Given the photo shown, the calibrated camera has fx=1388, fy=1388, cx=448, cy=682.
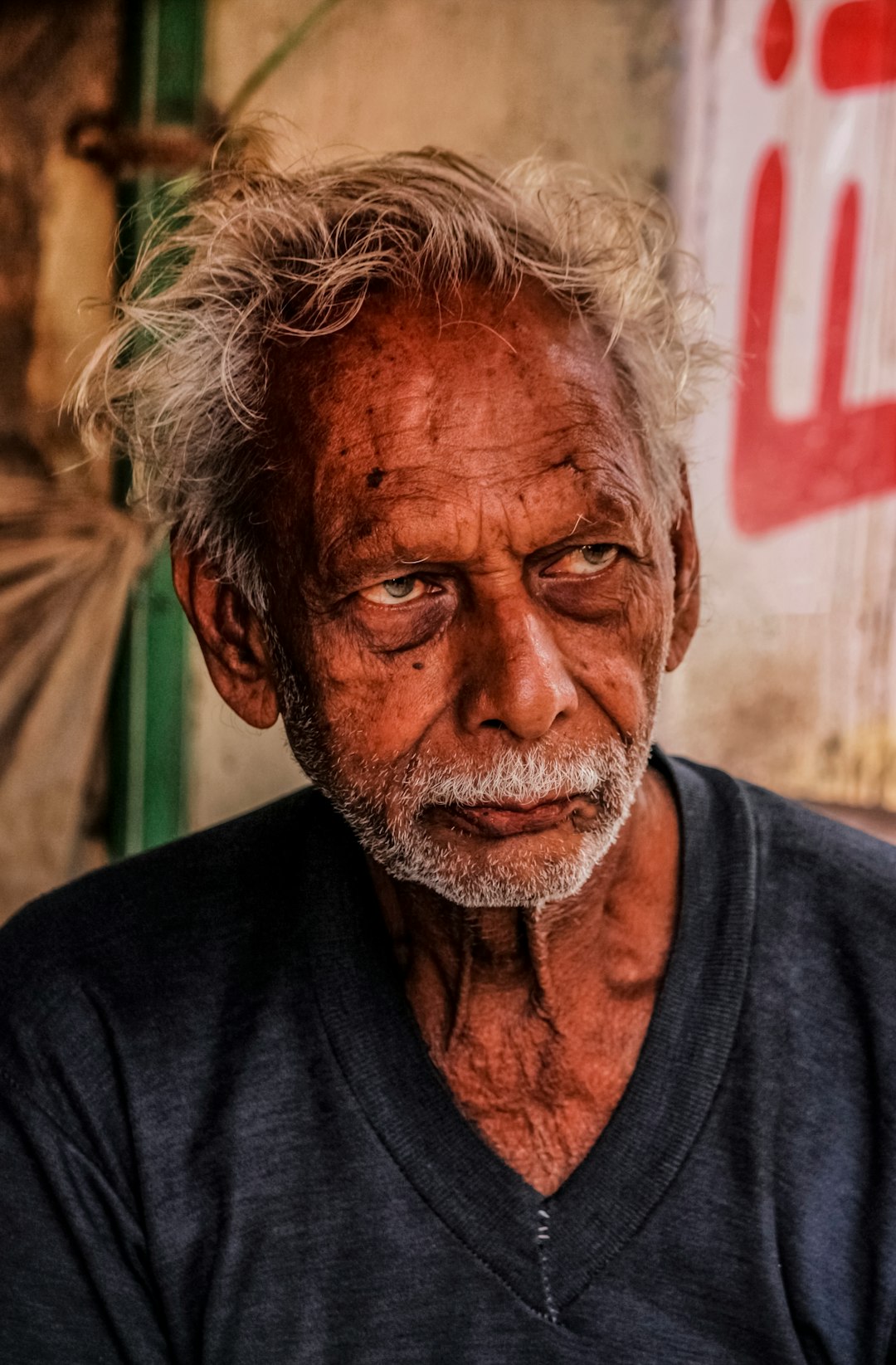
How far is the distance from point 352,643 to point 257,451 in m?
0.30

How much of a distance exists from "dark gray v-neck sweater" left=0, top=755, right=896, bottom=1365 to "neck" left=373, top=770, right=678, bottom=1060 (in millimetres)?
62

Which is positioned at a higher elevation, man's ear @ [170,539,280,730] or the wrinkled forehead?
the wrinkled forehead

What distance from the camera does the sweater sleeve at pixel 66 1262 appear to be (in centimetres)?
173

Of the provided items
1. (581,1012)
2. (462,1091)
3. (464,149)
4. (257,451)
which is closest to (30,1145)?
(462,1091)

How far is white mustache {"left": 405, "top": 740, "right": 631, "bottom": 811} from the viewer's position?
64.6 inches

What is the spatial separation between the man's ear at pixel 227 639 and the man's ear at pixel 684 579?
586mm

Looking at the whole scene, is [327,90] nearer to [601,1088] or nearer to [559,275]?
[559,275]

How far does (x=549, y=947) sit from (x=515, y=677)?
46 centimetres

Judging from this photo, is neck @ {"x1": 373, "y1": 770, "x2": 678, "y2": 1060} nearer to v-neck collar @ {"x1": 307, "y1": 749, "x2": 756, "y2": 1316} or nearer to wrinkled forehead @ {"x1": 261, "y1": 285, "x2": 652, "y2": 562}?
v-neck collar @ {"x1": 307, "y1": 749, "x2": 756, "y2": 1316}

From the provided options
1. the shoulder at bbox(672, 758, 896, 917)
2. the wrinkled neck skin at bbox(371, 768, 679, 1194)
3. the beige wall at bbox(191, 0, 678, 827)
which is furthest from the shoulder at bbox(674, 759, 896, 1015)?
the beige wall at bbox(191, 0, 678, 827)

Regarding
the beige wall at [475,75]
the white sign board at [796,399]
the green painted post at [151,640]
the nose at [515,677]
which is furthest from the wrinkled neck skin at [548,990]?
the beige wall at [475,75]

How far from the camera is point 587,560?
5.76 feet

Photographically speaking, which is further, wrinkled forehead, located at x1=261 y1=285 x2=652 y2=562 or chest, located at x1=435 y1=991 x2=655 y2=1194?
chest, located at x1=435 y1=991 x2=655 y2=1194

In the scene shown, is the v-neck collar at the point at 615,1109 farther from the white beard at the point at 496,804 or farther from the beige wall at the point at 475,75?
the beige wall at the point at 475,75
